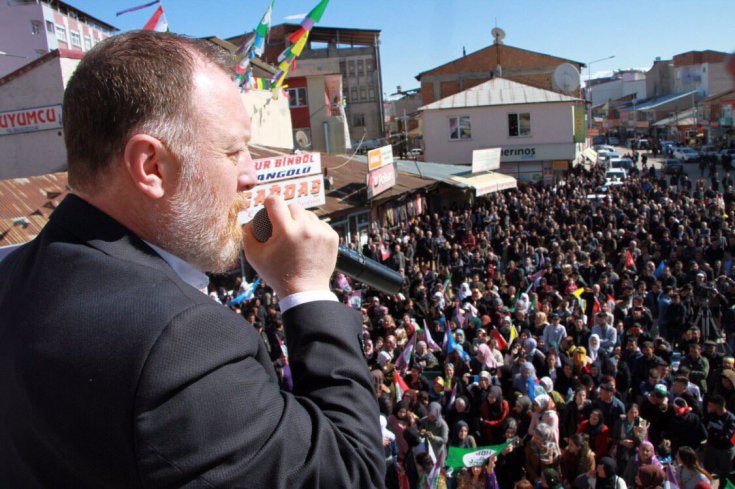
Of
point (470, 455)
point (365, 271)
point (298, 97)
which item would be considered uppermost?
point (298, 97)

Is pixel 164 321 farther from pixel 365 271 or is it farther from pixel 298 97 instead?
pixel 298 97

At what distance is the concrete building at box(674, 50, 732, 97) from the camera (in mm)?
55281

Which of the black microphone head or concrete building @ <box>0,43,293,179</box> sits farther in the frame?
concrete building @ <box>0,43,293,179</box>

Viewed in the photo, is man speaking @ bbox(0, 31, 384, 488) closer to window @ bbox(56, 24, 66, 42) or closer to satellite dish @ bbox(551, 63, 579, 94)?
satellite dish @ bbox(551, 63, 579, 94)

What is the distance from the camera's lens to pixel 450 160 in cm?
3416

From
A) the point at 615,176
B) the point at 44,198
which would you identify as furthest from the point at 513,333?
the point at 615,176

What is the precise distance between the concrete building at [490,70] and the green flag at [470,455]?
139ft

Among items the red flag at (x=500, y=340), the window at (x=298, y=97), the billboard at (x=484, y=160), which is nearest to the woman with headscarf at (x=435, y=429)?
the red flag at (x=500, y=340)

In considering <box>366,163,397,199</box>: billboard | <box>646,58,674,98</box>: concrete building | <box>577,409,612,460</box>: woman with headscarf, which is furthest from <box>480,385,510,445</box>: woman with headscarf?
<box>646,58,674,98</box>: concrete building

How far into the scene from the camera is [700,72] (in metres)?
58.8

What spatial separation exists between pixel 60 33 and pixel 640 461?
51.4 meters

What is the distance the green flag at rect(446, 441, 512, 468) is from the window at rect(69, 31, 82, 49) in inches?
2039

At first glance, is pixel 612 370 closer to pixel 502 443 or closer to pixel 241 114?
pixel 502 443

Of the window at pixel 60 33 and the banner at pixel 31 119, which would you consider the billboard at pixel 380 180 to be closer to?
the banner at pixel 31 119
